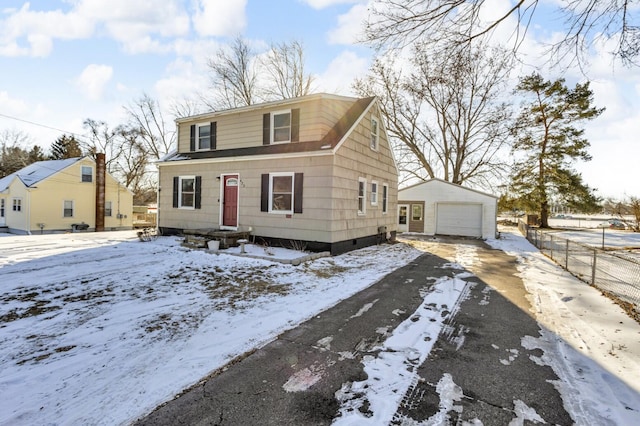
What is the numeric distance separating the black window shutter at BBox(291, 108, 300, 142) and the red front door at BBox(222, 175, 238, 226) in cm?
268

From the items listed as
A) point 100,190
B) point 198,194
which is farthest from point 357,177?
point 100,190

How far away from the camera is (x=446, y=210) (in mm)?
19031

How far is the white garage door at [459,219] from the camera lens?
717 inches

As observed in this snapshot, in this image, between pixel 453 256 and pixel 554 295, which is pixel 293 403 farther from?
pixel 453 256

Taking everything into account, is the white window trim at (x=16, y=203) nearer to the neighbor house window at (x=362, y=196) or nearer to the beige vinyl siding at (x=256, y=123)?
the beige vinyl siding at (x=256, y=123)

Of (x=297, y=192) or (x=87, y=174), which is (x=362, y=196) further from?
(x=87, y=174)

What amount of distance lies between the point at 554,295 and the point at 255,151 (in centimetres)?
949

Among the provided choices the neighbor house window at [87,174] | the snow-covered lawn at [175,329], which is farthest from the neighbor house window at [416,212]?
the neighbor house window at [87,174]

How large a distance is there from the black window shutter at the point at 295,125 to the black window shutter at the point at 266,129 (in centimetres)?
102

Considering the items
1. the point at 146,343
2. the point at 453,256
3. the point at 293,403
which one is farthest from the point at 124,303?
the point at 453,256

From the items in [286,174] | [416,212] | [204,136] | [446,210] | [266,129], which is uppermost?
[204,136]

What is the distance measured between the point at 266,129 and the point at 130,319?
845 cm

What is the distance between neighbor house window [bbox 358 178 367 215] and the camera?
37.6 ft

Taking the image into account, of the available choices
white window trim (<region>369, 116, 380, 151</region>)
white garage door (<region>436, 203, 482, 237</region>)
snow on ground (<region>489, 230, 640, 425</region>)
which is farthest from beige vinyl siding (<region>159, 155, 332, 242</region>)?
white garage door (<region>436, 203, 482, 237</region>)
